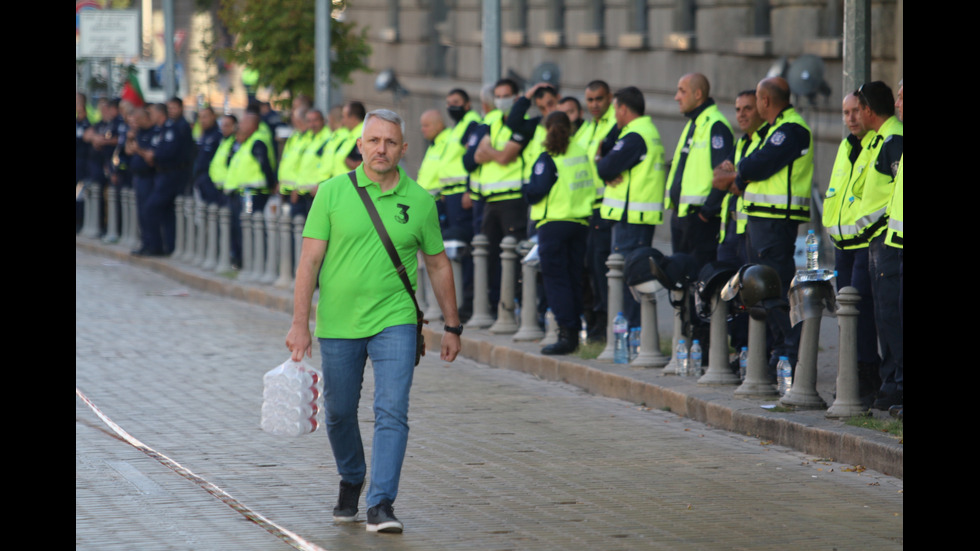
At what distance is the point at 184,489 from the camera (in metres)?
8.09

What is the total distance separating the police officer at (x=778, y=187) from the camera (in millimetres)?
10750

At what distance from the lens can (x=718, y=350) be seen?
10.9m

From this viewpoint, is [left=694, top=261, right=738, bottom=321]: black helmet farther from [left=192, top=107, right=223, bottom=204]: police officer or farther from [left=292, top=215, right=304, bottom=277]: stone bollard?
[left=192, top=107, right=223, bottom=204]: police officer

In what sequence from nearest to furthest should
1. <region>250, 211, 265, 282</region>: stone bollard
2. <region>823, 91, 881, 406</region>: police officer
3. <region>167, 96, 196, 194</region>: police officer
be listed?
1. <region>823, 91, 881, 406</region>: police officer
2. <region>250, 211, 265, 282</region>: stone bollard
3. <region>167, 96, 196, 194</region>: police officer

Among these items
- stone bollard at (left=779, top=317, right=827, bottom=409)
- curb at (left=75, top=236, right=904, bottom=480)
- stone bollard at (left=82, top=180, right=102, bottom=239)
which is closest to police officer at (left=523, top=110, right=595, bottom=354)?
curb at (left=75, top=236, right=904, bottom=480)

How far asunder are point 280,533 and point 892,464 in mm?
3135

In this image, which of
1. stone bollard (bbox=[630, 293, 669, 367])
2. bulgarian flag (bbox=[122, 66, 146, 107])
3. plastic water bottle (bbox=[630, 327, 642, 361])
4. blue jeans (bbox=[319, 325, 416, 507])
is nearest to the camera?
blue jeans (bbox=[319, 325, 416, 507])

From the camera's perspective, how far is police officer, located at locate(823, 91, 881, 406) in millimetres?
9812

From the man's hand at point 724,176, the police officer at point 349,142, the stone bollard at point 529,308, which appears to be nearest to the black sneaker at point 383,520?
the man's hand at point 724,176

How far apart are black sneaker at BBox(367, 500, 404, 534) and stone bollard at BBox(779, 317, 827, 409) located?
139 inches

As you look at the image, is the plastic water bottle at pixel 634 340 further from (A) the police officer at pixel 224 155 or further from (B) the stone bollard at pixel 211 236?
(B) the stone bollard at pixel 211 236

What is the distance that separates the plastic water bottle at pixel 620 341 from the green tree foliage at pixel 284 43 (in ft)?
43.3
